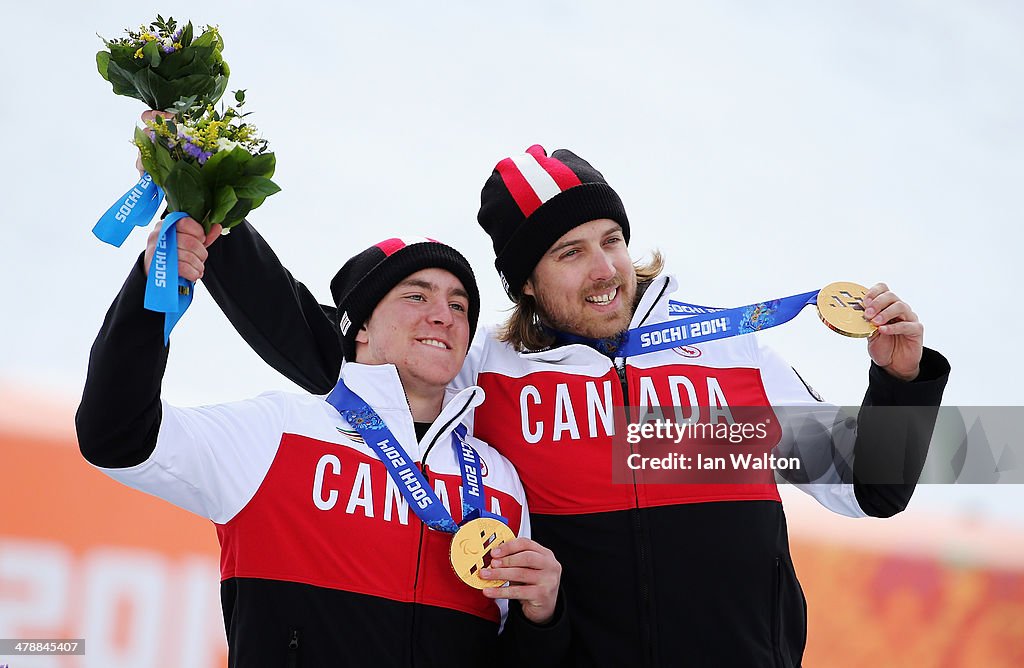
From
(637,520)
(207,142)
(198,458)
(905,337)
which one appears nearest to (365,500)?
(198,458)

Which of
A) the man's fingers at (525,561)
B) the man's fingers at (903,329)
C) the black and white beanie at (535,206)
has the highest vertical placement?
the black and white beanie at (535,206)

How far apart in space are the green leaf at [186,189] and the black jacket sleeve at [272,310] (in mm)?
730

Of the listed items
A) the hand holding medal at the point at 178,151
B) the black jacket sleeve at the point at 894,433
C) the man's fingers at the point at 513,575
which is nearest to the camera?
the hand holding medal at the point at 178,151

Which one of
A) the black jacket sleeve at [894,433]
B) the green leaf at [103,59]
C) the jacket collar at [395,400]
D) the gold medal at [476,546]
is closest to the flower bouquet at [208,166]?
the green leaf at [103,59]

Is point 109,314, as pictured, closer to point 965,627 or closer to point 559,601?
point 559,601

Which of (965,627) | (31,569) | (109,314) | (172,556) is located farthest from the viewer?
(965,627)

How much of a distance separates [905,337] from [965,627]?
13.4 ft

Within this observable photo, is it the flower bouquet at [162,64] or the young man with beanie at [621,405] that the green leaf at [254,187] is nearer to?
the flower bouquet at [162,64]

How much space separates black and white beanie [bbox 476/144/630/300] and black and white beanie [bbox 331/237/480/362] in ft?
0.72

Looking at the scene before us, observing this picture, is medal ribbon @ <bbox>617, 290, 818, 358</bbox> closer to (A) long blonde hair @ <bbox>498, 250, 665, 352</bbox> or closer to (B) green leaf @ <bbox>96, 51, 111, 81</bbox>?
(A) long blonde hair @ <bbox>498, 250, 665, 352</bbox>

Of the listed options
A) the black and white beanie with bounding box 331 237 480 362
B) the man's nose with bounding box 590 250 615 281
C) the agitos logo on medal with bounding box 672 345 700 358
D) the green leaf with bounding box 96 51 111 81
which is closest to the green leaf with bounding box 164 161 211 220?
the green leaf with bounding box 96 51 111 81

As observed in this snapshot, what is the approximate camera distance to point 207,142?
206 centimetres

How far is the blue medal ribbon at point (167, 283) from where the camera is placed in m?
1.92

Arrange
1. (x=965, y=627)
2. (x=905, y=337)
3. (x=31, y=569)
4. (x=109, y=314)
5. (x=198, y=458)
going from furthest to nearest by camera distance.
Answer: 1. (x=965, y=627)
2. (x=31, y=569)
3. (x=905, y=337)
4. (x=198, y=458)
5. (x=109, y=314)
